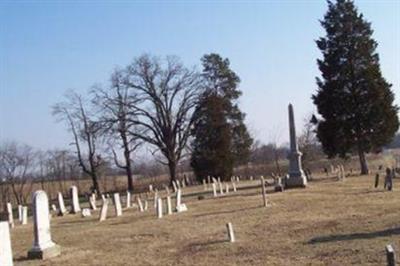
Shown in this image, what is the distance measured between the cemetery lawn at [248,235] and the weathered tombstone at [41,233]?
0.27 m

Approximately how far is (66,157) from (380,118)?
39.6 m

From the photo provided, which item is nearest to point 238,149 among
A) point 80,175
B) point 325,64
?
point 325,64

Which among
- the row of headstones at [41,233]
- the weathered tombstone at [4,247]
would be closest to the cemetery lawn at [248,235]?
the row of headstones at [41,233]

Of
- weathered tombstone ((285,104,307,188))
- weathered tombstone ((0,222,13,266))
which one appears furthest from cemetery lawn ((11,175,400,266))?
weathered tombstone ((285,104,307,188))

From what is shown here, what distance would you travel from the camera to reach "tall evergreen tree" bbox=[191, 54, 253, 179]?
53000 mm

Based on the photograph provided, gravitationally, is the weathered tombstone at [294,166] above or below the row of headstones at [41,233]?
above

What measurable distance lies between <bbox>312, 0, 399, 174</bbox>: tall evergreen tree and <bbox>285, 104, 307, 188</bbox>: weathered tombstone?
9213 mm

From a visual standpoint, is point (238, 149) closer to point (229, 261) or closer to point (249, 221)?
point (249, 221)

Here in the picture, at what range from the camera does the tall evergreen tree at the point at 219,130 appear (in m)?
53.0

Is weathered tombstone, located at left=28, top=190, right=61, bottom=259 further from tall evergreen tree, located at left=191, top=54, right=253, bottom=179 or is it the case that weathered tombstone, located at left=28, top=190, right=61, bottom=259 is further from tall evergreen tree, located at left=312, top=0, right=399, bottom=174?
tall evergreen tree, located at left=191, top=54, right=253, bottom=179

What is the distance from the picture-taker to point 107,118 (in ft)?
181

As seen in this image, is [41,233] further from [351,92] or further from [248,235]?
[351,92]

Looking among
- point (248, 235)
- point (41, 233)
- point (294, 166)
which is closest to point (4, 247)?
point (41, 233)

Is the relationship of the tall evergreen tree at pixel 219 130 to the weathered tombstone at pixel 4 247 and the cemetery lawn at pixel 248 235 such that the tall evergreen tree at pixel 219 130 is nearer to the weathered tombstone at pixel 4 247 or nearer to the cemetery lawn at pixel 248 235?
the cemetery lawn at pixel 248 235
